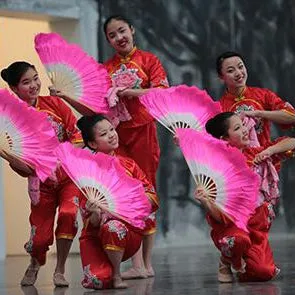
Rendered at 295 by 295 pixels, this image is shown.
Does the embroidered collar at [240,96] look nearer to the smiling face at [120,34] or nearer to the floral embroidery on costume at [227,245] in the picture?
the smiling face at [120,34]

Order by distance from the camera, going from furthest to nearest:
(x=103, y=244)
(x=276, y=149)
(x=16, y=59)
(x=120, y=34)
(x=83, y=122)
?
(x=16, y=59), (x=120, y=34), (x=276, y=149), (x=83, y=122), (x=103, y=244)

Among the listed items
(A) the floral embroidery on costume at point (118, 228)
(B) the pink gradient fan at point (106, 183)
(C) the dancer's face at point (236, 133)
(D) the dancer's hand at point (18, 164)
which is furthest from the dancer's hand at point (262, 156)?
(D) the dancer's hand at point (18, 164)

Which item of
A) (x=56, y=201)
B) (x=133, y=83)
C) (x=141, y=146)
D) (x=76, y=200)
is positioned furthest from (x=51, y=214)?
(x=133, y=83)

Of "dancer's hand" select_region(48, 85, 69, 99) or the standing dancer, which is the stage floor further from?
"dancer's hand" select_region(48, 85, 69, 99)

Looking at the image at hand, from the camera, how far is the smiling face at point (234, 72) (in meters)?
7.27

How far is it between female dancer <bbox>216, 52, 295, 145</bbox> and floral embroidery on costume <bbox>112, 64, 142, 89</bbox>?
0.54m

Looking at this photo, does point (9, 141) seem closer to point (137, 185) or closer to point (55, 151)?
point (55, 151)

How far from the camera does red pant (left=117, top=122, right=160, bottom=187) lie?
775 cm

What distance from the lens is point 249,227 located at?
690 cm

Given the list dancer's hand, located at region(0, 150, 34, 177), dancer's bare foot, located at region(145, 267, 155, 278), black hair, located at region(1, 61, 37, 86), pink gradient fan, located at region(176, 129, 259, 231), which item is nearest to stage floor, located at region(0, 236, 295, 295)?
dancer's bare foot, located at region(145, 267, 155, 278)

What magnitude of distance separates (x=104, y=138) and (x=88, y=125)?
116mm

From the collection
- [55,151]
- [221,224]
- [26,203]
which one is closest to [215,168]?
[221,224]

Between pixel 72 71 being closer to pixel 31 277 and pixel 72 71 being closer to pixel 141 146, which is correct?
pixel 141 146

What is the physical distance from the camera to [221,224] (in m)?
6.73
